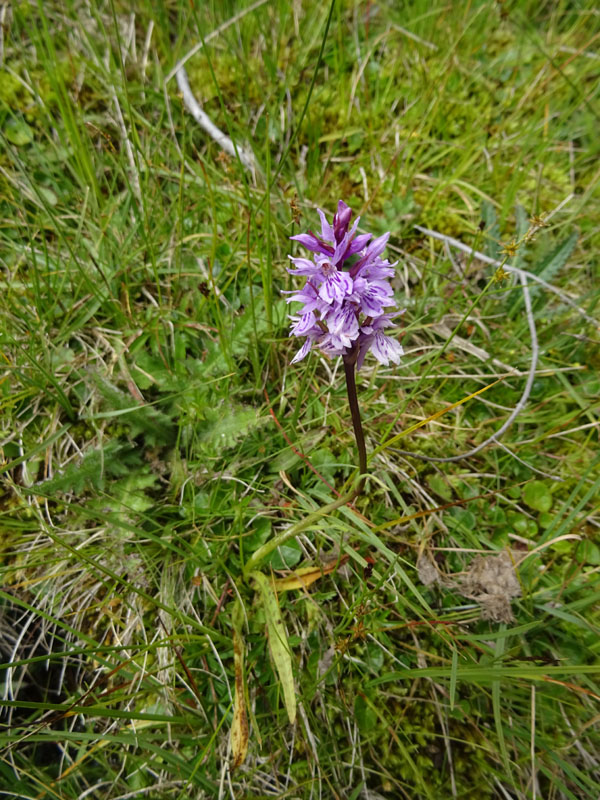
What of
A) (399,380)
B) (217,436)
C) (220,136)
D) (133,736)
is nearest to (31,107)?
(220,136)

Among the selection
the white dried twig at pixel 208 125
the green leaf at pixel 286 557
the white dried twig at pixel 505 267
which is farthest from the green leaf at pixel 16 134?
the green leaf at pixel 286 557

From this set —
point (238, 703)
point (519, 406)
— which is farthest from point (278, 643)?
point (519, 406)

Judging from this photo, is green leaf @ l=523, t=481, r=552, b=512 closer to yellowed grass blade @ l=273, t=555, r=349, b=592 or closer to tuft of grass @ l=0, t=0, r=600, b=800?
tuft of grass @ l=0, t=0, r=600, b=800

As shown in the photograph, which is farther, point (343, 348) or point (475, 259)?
point (475, 259)

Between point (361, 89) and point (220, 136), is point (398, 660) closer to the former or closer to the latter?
point (220, 136)

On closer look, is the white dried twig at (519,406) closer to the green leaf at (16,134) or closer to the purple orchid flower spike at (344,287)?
the purple orchid flower spike at (344,287)

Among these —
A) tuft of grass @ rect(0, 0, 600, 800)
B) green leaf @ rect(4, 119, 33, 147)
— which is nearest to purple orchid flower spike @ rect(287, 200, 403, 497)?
tuft of grass @ rect(0, 0, 600, 800)

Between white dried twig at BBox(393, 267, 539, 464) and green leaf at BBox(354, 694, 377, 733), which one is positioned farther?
white dried twig at BBox(393, 267, 539, 464)
